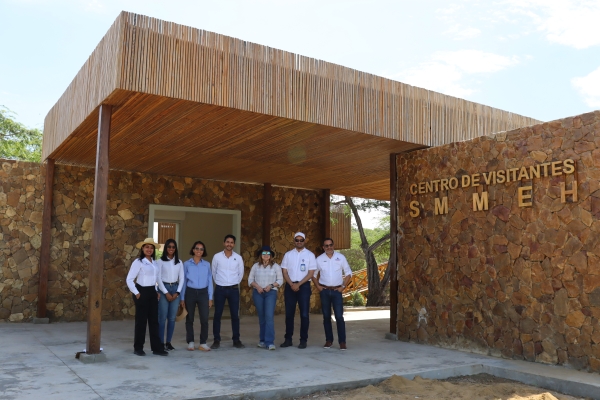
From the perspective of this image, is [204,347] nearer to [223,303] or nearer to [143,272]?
[223,303]

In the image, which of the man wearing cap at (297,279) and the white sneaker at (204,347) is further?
the man wearing cap at (297,279)

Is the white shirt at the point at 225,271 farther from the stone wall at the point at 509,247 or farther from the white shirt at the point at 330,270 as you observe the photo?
the stone wall at the point at 509,247

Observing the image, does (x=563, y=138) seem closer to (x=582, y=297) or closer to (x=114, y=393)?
(x=582, y=297)

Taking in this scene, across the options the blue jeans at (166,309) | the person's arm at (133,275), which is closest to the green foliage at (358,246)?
the blue jeans at (166,309)

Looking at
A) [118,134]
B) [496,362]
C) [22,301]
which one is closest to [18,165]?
[22,301]

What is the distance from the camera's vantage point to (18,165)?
Result: 29.2 ft

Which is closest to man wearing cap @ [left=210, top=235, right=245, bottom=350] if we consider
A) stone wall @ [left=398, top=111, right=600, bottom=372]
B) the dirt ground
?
the dirt ground

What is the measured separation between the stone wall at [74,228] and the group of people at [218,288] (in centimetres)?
318

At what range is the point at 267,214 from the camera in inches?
430

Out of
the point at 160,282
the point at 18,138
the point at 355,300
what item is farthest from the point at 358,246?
the point at 160,282

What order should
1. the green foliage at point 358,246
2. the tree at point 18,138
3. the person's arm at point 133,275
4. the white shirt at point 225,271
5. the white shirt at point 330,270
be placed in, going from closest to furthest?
the person's arm at point 133,275
the white shirt at point 225,271
the white shirt at point 330,270
the tree at point 18,138
the green foliage at point 358,246

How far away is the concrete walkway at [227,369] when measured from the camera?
14.7 ft

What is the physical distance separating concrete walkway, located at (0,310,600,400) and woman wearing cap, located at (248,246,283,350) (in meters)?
0.24

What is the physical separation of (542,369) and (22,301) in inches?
295
